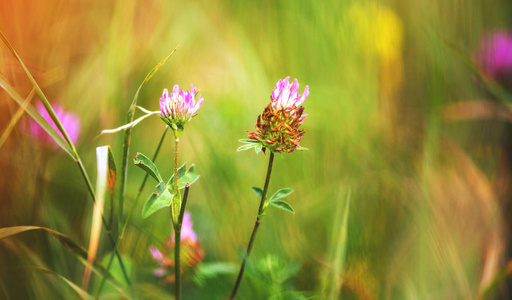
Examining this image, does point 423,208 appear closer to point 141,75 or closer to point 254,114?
point 254,114

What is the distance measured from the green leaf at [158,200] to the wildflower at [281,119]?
0.15 m

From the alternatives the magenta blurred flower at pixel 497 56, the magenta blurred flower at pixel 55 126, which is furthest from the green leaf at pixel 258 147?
the magenta blurred flower at pixel 497 56

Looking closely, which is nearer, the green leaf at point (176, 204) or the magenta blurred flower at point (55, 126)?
the green leaf at point (176, 204)

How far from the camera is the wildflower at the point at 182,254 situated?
0.67 meters

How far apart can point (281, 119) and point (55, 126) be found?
54 centimetres

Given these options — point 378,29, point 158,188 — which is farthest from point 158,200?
point 378,29

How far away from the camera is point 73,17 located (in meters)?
1.18

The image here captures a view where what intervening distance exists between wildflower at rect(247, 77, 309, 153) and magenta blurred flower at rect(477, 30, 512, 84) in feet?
2.72

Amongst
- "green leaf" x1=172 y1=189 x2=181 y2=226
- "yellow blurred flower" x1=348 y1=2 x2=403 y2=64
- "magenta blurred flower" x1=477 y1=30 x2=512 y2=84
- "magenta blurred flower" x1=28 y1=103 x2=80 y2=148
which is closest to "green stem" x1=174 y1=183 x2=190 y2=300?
"green leaf" x1=172 y1=189 x2=181 y2=226

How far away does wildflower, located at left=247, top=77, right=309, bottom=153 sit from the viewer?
60cm

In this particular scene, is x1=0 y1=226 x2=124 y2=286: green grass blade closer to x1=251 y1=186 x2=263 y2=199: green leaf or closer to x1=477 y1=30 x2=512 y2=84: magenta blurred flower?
x1=251 y1=186 x2=263 y2=199: green leaf

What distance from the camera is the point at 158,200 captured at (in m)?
0.53

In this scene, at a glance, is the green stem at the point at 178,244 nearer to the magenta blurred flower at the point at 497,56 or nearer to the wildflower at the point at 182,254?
the wildflower at the point at 182,254

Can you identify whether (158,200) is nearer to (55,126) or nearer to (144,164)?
(144,164)
